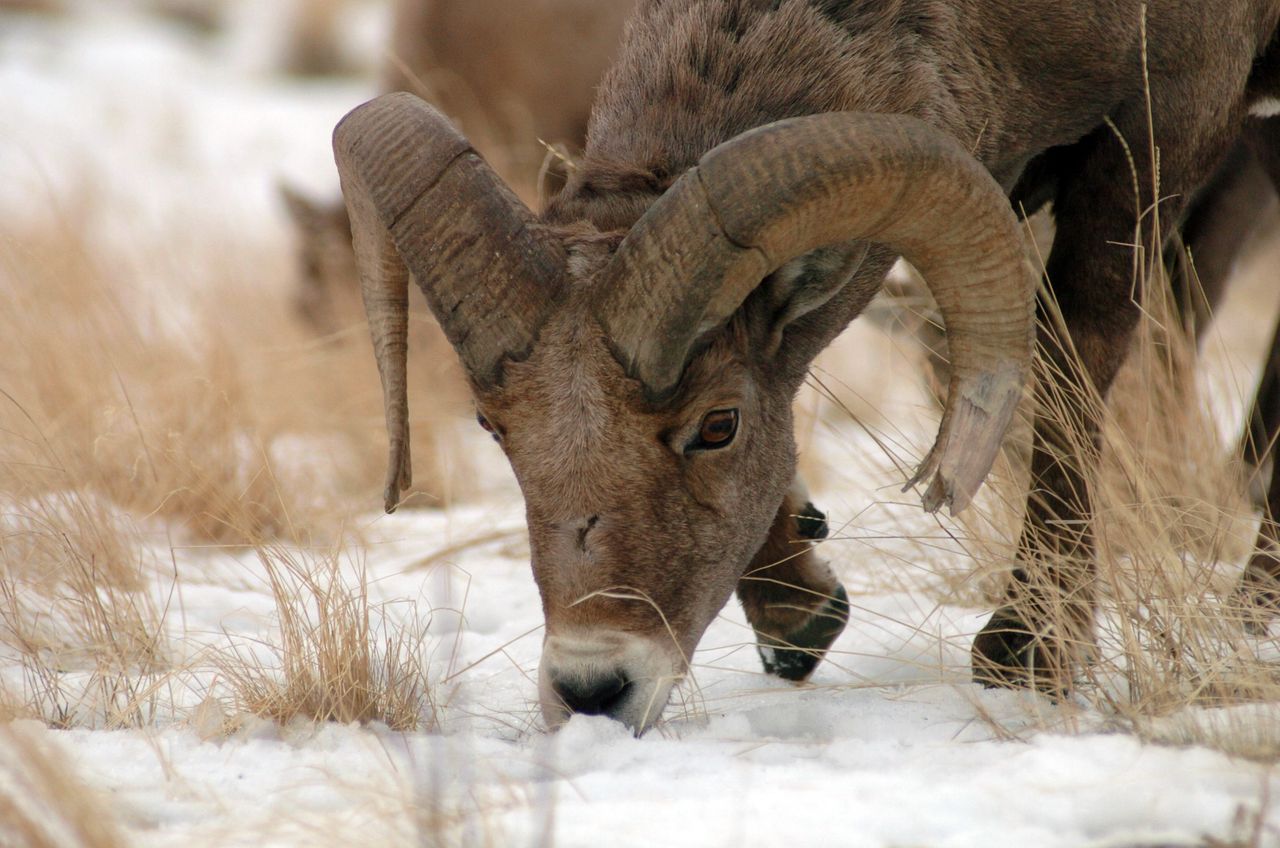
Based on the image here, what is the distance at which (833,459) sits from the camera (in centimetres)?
740

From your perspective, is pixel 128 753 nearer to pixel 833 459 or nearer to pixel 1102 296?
pixel 1102 296

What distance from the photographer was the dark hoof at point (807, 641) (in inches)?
179

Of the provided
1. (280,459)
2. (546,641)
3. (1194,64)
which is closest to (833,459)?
(280,459)

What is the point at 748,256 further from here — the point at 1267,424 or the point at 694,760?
the point at 1267,424

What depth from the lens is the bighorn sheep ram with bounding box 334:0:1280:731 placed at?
3.49 meters

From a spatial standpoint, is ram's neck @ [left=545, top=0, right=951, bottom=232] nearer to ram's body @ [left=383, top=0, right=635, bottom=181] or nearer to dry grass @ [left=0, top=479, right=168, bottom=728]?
dry grass @ [left=0, top=479, right=168, bottom=728]

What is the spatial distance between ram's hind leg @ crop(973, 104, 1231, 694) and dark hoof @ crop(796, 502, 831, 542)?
68cm

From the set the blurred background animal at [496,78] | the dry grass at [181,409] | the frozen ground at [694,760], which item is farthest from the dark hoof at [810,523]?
the blurred background animal at [496,78]

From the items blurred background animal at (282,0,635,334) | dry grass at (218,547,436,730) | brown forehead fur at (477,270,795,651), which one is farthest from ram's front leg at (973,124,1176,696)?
blurred background animal at (282,0,635,334)

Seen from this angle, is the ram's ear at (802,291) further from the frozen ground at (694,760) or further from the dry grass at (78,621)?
the dry grass at (78,621)

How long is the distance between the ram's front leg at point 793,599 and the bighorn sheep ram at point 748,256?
5cm

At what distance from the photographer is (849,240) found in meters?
3.75

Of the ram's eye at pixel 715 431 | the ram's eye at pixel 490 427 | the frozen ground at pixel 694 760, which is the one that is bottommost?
the frozen ground at pixel 694 760

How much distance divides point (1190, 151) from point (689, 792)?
2.66 metres
